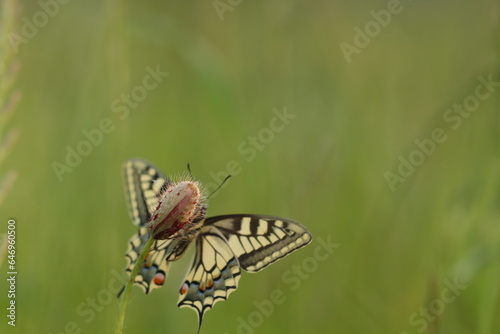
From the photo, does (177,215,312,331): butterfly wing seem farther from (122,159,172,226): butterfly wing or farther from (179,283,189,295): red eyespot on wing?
(122,159,172,226): butterfly wing

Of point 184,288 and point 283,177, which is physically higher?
point 283,177

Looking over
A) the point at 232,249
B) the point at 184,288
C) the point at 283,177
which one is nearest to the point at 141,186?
the point at 232,249

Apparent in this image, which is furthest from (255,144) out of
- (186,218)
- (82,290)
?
(186,218)

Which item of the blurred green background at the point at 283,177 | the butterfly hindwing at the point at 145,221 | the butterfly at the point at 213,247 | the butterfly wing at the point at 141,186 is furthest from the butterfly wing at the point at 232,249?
the blurred green background at the point at 283,177

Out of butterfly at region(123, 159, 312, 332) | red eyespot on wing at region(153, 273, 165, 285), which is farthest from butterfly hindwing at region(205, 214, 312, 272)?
red eyespot on wing at region(153, 273, 165, 285)

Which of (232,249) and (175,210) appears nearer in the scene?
(175,210)

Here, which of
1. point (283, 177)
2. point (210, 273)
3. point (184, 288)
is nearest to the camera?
point (184, 288)

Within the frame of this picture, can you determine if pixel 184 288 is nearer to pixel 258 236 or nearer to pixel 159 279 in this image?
pixel 159 279

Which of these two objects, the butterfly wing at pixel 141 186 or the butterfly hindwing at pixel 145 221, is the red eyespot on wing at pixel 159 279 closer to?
the butterfly hindwing at pixel 145 221
